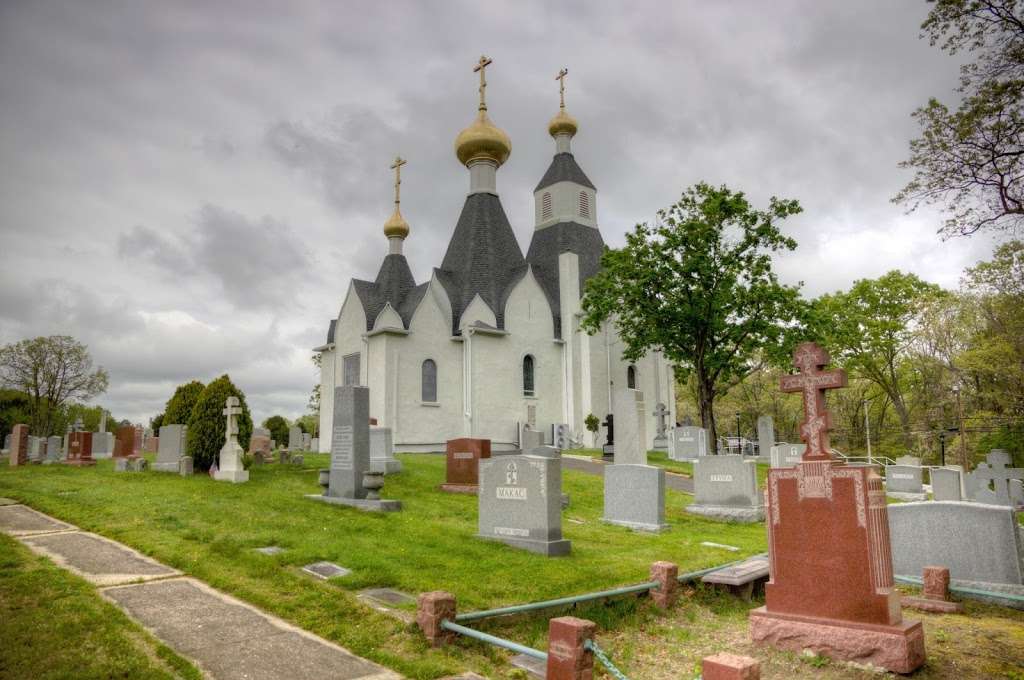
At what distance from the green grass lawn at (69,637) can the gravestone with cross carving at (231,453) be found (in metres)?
7.96

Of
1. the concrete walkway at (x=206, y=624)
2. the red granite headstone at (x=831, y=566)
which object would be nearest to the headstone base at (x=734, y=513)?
the red granite headstone at (x=831, y=566)

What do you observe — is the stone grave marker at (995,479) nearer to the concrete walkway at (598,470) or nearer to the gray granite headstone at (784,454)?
the gray granite headstone at (784,454)

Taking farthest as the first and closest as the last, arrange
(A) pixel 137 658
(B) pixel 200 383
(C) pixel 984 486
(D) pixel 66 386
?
1. (D) pixel 66 386
2. (B) pixel 200 383
3. (C) pixel 984 486
4. (A) pixel 137 658

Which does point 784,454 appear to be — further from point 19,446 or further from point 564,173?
point 19,446

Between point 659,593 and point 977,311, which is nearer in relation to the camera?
point 659,593

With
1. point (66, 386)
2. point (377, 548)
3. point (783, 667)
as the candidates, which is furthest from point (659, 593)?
point (66, 386)

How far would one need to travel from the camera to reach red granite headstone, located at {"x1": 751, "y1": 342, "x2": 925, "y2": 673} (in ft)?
17.4

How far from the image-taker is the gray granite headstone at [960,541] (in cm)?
744

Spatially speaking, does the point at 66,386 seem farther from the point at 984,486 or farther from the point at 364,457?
the point at 984,486

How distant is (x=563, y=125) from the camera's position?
35781mm

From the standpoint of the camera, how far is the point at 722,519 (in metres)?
13.4

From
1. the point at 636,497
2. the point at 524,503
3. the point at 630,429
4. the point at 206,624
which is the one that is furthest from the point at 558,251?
the point at 206,624

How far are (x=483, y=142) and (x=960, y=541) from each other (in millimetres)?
27221

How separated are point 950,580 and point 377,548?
6.63m
